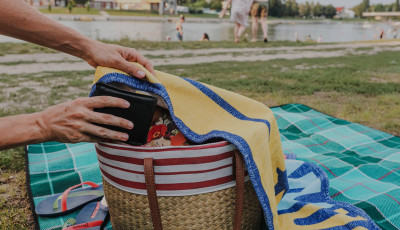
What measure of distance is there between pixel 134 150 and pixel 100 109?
0.64 ft

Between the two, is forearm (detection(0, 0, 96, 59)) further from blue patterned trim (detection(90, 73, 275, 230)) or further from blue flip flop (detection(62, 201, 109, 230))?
blue flip flop (detection(62, 201, 109, 230))

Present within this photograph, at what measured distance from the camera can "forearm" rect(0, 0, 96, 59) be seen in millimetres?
1379

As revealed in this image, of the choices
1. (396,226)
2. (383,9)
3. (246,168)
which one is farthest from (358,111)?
(383,9)

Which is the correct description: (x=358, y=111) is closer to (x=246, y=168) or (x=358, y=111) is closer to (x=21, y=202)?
(x=246, y=168)

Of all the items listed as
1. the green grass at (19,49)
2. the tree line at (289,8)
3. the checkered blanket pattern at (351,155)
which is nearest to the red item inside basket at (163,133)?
the checkered blanket pattern at (351,155)

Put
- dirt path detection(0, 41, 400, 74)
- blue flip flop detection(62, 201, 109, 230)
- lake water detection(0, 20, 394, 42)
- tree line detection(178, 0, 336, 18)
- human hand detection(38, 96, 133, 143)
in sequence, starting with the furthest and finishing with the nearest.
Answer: tree line detection(178, 0, 336, 18) < lake water detection(0, 20, 394, 42) < dirt path detection(0, 41, 400, 74) < blue flip flop detection(62, 201, 109, 230) < human hand detection(38, 96, 133, 143)

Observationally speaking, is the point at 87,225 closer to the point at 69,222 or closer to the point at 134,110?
the point at 69,222

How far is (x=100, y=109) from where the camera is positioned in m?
1.28

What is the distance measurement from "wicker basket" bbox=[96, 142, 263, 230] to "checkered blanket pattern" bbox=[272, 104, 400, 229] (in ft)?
3.17

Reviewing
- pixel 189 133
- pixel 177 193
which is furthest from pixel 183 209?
pixel 189 133

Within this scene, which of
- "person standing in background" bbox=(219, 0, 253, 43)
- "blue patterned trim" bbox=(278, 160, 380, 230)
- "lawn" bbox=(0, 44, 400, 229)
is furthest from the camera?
"person standing in background" bbox=(219, 0, 253, 43)

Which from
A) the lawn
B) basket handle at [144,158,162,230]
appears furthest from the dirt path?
basket handle at [144,158,162,230]

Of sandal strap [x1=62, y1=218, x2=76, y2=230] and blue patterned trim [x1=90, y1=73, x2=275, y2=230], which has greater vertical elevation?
blue patterned trim [x1=90, y1=73, x2=275, y2=230]

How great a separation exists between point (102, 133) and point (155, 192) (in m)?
0.30
